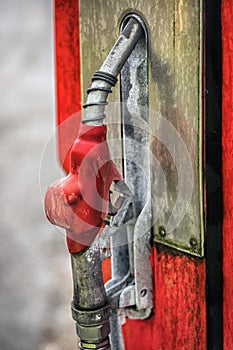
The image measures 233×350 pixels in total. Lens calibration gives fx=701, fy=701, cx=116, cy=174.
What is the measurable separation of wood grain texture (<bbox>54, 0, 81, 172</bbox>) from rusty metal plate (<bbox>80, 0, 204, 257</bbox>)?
32cm

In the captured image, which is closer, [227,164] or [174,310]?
[227,164]

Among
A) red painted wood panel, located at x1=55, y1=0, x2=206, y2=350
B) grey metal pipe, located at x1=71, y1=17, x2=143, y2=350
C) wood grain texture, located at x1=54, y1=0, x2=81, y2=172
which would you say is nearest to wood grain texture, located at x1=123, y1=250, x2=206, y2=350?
red painted wood panel, located at x1=55, y1=0, x2=206, y2=350

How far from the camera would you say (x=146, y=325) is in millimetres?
1244

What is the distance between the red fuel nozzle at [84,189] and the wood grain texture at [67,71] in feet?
1.31

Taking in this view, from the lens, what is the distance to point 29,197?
14.1ft

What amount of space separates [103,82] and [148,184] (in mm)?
202

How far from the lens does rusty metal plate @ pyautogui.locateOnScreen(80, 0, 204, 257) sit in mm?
1024

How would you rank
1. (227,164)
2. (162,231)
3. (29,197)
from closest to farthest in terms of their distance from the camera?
(227,164) → (162,231) → (29,197)

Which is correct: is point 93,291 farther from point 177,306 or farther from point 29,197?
point 29,197

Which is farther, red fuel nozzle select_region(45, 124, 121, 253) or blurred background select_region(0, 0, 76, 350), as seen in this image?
blurred background select_region(0, 0, 76, 350)

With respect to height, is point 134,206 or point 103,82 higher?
point 103,82

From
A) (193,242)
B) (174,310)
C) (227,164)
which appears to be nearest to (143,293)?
(174,310)

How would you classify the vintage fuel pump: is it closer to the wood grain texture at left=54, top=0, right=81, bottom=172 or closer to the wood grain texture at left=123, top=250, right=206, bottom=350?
the wood grain texture at left=123, top=250, right=206, bottom=350

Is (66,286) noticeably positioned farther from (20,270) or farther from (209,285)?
(209,285)
